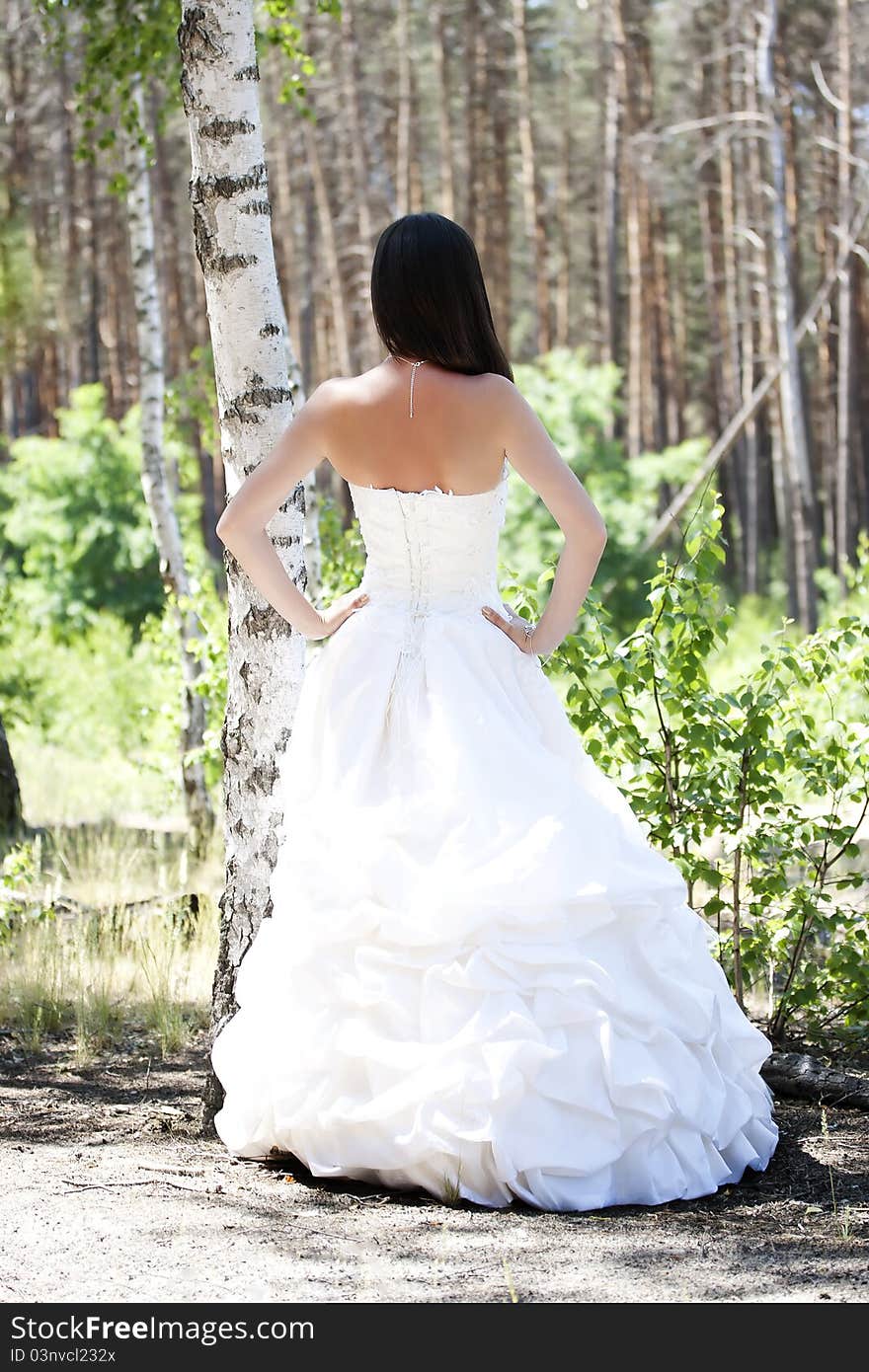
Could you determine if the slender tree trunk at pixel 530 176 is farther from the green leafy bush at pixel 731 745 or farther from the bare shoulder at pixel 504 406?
the bare shoulder at pixel 504 406

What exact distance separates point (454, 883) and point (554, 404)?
16.4m

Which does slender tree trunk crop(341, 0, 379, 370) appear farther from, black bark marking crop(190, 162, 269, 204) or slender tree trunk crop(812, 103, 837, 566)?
black bark marking crop(190, 162, 269, 204)

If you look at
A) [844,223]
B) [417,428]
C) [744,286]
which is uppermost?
[744,286]

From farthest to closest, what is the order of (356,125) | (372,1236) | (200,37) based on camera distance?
(356,125)
(200,37)
(372,1236)

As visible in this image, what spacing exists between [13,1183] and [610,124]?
2369cm

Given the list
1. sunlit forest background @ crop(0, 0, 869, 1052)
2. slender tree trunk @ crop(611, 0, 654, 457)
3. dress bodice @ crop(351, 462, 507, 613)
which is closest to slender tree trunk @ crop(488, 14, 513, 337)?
sunlit forest background @ crop(0, 0, 869, 1052)

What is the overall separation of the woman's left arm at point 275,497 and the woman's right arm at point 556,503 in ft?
1.48

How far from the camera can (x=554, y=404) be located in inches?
750

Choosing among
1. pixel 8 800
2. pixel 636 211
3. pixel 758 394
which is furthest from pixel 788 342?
pixel 8 800

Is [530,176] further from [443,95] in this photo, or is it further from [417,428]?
[417,428]

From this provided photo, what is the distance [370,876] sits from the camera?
336cm

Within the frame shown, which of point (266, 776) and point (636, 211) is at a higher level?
point (636, 211)

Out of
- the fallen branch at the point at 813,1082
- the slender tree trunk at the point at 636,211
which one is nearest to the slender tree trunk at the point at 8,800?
the fallen branch at the point at 813,1082

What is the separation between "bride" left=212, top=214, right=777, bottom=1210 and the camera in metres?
3.26
